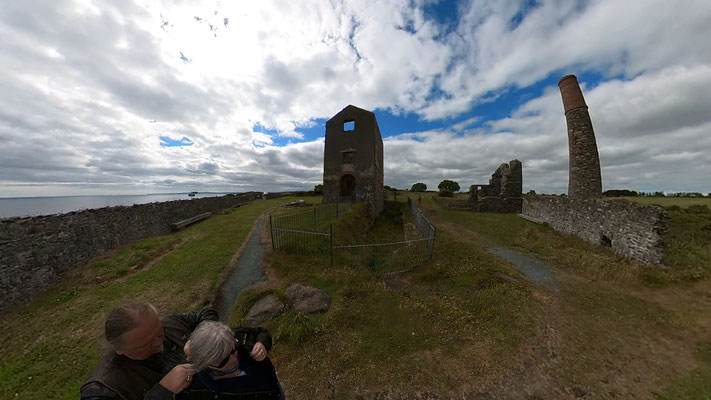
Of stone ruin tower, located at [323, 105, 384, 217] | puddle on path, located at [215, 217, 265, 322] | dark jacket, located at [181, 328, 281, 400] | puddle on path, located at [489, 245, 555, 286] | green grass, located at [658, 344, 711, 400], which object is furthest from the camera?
stone ruin tower, located at [323, 105, 384, 217]

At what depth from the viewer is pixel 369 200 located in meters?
21.7

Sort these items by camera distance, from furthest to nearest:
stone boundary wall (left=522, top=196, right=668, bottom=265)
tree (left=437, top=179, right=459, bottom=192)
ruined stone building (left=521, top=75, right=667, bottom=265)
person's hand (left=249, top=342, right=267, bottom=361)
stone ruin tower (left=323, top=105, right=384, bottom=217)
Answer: tree (left=437, top=179, right=459, bottom=192) < stone ruin tower (left=323, top=105, right=384, bottom=217) < ruined stone building (left=521, top=75, right=667, bottom=265) < stone boundary wall (left=522, top=196, right=668, bottom=265) < person's hand (left=249, top=342, right=267, bottom=361)

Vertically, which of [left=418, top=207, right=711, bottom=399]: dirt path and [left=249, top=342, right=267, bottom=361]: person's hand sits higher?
[left=249, top=342, right=267, bottom=361]: person's hand

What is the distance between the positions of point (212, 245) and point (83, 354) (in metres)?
7.73

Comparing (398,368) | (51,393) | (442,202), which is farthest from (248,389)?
(442,202)

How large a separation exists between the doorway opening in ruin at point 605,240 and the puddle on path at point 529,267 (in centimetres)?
458

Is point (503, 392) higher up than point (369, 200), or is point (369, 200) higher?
point (369, 200)

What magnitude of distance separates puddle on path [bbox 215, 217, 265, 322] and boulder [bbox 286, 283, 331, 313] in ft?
5.94

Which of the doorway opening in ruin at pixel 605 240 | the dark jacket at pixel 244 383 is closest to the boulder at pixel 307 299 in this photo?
the dark jacket at pixel 244 383

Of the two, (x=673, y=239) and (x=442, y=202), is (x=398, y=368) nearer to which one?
(x=673, y=239)

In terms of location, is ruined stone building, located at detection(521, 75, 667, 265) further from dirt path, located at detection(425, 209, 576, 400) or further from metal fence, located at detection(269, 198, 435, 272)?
metal fence, located at detection(269, 198, 435, 272)

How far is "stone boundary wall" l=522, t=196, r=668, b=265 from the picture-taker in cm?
814

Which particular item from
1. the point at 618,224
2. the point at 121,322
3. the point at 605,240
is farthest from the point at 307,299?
the point at 605,240

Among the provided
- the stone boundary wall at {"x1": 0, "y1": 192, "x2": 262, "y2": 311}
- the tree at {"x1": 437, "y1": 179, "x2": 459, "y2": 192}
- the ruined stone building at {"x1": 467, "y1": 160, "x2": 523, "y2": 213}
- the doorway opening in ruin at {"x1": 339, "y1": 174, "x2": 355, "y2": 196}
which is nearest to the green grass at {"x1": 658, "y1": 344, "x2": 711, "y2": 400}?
the stone boundary wall at {"x1": 0, "y1": 192, "x2": 262, "y2": 311}
